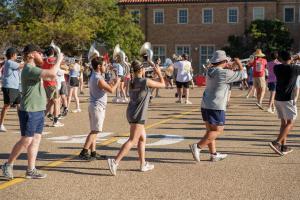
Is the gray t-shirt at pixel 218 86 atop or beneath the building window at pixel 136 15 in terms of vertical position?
beneath

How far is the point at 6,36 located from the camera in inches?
1820

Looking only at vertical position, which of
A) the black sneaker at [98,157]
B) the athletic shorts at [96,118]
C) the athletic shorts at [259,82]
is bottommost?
the black sneaker at [98,157]

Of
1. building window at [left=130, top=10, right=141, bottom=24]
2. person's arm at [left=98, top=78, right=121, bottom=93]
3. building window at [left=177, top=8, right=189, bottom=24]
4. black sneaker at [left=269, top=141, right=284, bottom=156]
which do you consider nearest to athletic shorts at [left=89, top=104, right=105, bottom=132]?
person's arm at [left=98, top=78, right=121, bottom=93]

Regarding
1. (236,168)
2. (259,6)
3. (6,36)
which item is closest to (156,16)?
(259,6)

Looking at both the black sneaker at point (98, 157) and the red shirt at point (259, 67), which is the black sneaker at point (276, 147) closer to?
the black sneaker at point (98, 157)

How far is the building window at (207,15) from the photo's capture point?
177 ft

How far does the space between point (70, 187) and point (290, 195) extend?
2.73 meters

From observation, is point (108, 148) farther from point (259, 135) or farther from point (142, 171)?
point (259, 135)

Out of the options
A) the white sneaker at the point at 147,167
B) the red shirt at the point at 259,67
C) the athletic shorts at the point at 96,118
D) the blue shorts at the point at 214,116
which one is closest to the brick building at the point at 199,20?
the red shirt at the point at 259,67

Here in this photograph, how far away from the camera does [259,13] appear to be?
52.2 metres

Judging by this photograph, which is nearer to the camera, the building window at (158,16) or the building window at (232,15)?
the building window at (232,15)

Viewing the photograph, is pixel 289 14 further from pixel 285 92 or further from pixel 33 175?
pixel 33 175

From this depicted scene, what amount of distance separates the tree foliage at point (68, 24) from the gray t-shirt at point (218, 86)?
36.8 meters

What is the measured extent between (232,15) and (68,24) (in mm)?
16601
